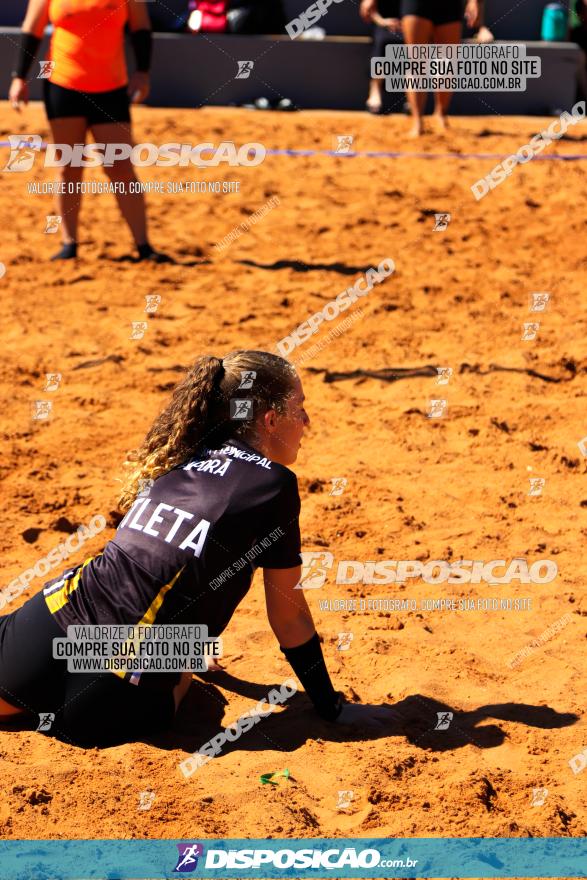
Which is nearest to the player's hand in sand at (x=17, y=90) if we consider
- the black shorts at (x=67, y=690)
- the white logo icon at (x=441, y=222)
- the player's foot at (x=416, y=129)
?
the white logo icon at (x=441, y=222)

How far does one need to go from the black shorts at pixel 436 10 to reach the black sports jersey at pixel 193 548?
8.04 meters

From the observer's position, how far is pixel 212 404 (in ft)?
11.2

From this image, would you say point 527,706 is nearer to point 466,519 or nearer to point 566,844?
point 566,844

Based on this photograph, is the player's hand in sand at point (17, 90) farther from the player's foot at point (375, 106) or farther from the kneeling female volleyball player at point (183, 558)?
the player's foot at point (375, 106)

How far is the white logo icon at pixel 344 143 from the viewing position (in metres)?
10.6

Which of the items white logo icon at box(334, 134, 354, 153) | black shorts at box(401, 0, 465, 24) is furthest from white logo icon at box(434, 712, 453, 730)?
black shorts at box(401, 0, 465, 24)

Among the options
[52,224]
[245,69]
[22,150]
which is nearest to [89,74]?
[52,224]

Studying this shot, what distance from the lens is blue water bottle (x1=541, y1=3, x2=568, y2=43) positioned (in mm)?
12875

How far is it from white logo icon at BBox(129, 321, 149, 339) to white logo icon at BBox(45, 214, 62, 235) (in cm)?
200

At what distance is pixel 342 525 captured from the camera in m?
4.88

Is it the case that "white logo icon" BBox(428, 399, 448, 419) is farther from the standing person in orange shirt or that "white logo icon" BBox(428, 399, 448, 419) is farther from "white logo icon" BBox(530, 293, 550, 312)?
the standing person in orange shirt

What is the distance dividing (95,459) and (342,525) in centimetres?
135

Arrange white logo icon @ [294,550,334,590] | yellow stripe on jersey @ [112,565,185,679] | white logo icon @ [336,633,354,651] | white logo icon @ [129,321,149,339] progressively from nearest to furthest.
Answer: yellow stripe on jersey @ [112,565,185,679] < white logo icon @ [336,633,354,651] < white logo icon @ [294,550,334,590] < white logo icon @ [129,321,149,339]

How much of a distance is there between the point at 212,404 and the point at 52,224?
5.80 m
